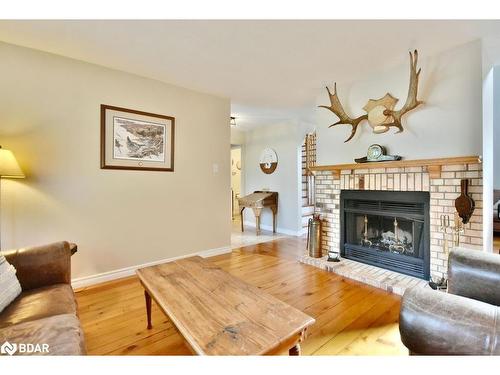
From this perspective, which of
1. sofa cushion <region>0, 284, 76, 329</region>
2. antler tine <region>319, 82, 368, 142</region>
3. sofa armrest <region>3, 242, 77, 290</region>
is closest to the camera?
sofa cushion <region>0, 284, 76, 329</region>

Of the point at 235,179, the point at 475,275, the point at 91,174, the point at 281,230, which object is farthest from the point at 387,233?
the point at 235,179

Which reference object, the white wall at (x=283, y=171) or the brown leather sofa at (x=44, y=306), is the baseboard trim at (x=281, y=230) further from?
the brown leather sofa at (x=44, y=306)

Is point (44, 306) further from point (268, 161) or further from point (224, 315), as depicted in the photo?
point (268, 161)

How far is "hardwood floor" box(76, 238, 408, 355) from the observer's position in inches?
58.4

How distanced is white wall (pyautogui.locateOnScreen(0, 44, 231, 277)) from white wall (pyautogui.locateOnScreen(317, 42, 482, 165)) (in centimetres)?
193

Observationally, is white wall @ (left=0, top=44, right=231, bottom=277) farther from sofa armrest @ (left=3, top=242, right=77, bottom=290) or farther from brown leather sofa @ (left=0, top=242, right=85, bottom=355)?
sofa armrest @ (left=3, top=242, right=77, bottom=290)

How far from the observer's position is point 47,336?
985 millimetres

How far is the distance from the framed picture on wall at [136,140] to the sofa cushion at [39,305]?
139 cm

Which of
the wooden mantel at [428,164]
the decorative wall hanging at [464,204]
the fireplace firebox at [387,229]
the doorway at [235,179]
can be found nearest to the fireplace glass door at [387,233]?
the fireplace firebox at [387,229]

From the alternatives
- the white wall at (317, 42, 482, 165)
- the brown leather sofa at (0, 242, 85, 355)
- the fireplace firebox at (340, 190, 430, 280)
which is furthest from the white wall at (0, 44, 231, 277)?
the white wall at (317, 42, 482, 165)

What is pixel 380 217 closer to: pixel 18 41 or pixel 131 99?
pixel 131 99

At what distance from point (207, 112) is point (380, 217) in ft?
8.22

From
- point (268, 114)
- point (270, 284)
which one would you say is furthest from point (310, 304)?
point (268, 114)

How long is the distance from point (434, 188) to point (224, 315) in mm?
2199
